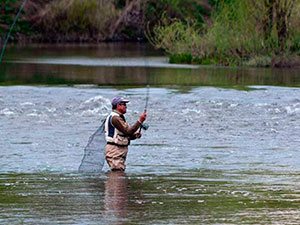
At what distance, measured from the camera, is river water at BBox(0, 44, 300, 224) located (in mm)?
11930

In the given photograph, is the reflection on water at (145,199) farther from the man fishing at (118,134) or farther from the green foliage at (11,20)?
the green foliage at (11,20)

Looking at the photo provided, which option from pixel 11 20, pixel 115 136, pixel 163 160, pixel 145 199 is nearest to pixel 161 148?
pixel 163 160

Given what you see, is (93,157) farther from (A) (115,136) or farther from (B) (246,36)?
(B) (246,36)

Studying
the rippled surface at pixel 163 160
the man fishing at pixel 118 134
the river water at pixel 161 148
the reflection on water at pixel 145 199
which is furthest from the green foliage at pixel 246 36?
the reflection on water at pixel 145 199

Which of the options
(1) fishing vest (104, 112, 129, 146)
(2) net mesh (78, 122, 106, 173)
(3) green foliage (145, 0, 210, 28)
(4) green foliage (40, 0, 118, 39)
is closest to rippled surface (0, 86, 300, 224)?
(2) net mesh (78, 122, 106, 173)

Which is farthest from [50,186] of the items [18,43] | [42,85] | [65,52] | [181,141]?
[18,43]

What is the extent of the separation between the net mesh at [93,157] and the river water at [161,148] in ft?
0.63

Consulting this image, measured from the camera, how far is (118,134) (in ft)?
49.9

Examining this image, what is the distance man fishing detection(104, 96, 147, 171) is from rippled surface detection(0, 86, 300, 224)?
223mm

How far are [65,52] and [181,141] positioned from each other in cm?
3210

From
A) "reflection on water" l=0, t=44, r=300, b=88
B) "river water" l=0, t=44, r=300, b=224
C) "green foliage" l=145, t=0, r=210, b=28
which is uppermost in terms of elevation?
"river water" l=0, t=44, r=300, b=224

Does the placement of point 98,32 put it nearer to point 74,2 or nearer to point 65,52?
point 74,2

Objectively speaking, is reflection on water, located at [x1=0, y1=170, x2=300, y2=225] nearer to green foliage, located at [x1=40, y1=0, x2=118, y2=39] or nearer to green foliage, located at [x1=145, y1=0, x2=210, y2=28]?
green foliage, located at [x1=40, y1=0, x2=118, y2=39]

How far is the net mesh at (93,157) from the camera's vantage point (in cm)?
1590
